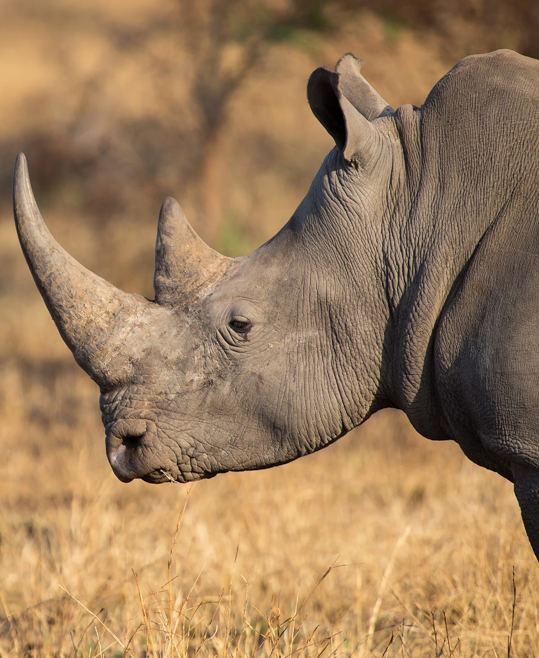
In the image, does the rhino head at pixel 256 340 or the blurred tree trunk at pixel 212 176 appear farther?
the blurred tree trunk at pixel 212 176

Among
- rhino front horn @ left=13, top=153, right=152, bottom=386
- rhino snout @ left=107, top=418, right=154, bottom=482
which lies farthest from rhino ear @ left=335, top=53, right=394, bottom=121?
rhino snout @ left=107, top=418, right=154, bottom=482

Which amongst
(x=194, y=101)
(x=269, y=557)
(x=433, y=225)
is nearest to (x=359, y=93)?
(x=433, y=225)

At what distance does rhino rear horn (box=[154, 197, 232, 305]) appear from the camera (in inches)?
116

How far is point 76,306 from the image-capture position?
9.35ft

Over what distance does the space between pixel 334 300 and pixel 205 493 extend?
273 centimetres

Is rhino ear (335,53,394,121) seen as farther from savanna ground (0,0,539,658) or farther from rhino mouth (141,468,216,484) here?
savanna ground (0,0,539,658)

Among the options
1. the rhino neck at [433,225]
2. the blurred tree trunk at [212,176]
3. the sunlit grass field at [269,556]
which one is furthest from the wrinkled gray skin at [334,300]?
the blurred tree trunk at [212,176]

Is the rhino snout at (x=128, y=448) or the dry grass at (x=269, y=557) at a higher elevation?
the rhino snout at (x=128, y=448)

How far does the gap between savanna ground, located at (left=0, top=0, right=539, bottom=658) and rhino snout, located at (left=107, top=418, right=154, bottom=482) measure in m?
0.21

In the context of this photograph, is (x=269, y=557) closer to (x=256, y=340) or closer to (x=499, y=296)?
(x=256, y=340)

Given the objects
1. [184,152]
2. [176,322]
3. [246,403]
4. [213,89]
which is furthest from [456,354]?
[184,152]

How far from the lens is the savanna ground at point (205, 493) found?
341 cm

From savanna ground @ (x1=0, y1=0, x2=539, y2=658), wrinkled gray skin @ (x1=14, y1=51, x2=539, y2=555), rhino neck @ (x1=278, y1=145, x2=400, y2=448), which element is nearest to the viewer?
wrinkled gray skin @ (x1=14, y1=51, x2=539, y2=555)

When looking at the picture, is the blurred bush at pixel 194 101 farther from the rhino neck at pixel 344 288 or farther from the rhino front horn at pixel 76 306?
the rhino front horn at pixel 76 306
